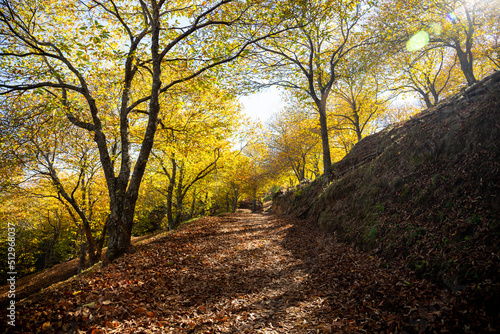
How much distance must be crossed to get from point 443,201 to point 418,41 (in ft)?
41.3

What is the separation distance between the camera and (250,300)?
4.78 m

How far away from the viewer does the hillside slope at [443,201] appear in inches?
146

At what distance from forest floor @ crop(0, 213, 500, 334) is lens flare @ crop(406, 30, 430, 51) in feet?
43.1

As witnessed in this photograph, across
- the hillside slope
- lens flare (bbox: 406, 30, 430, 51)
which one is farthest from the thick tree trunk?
lens flare (bbox: 406, 30, 430, 51)

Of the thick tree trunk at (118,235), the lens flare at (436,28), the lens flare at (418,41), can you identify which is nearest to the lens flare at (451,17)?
the lens flare at (436,28)

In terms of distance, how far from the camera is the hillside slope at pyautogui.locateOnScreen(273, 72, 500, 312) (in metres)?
3.71

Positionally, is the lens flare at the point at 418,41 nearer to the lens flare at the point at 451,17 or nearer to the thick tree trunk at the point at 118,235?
the lens flare at the point at 451,17

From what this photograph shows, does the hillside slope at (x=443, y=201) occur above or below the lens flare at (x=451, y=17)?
below

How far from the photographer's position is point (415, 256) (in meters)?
4.63

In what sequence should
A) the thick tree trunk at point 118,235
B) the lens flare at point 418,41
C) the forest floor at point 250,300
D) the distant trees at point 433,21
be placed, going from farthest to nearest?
the lens flare at point 418,41, the distant trees at point 433,21, the thick tree trunk at point 118,235, the forest floor at point 250,300

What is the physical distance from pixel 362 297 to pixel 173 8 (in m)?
11.7

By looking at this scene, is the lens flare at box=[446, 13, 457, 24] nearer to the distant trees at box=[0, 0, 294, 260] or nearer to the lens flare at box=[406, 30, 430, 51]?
the lens flare at box=[406, 30, 430, 51]

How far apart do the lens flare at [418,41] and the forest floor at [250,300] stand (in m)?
13.1

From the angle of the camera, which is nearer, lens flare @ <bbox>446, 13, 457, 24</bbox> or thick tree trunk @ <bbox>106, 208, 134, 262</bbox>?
thick tree trunk @ <bbox>106, 208, 134, 262</bbox>
